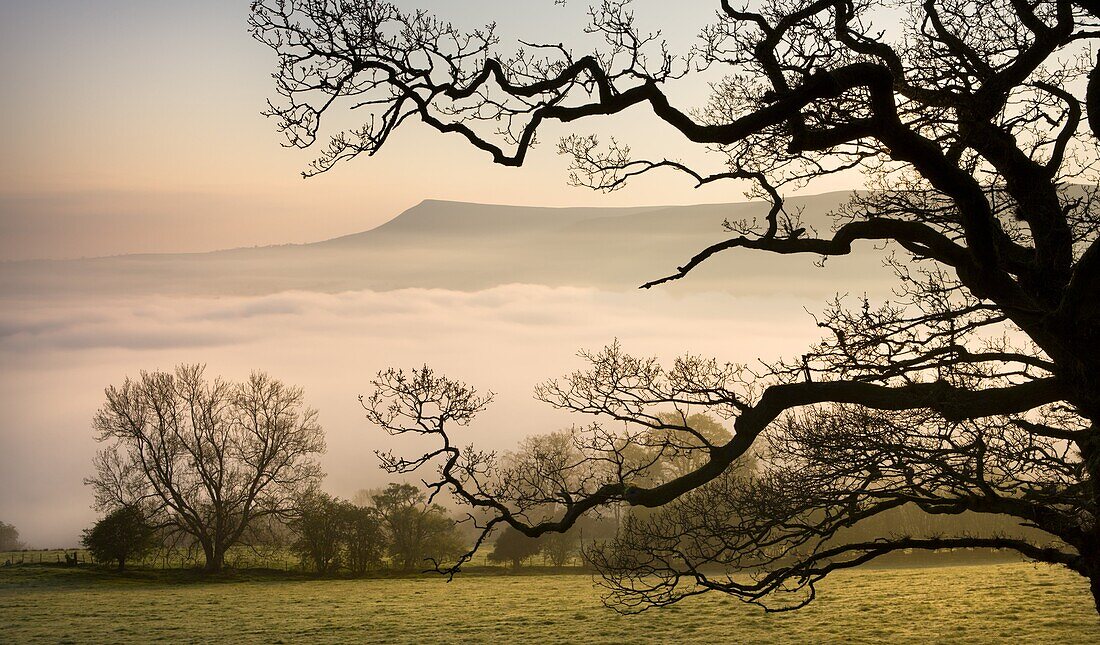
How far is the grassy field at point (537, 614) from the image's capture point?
24.1 metres

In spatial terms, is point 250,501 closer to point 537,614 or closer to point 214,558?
point 214,558

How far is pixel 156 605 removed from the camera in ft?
107

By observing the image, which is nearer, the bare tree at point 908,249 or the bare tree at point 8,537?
the bare tree at point 908,249

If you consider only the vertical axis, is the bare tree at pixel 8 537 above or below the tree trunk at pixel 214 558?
above

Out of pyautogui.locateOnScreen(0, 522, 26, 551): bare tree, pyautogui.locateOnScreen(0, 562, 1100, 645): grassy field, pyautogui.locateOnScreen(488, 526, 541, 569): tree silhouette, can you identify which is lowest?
pyautogui.locateOnScreen(0, 562, 1100, 645): grassy field

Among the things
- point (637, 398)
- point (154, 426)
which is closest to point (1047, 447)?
point (637, 398)

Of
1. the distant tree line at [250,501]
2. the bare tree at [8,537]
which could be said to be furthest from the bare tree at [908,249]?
the bare tree at [8,537]

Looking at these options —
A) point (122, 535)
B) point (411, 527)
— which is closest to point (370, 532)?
point (411, 527)

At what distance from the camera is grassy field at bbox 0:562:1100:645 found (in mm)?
24078

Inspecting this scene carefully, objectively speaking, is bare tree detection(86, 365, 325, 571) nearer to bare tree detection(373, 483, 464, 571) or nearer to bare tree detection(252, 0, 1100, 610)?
bare tree detection(373, 483, 464, 571)

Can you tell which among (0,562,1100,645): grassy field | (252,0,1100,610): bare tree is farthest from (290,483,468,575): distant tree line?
(252,0,1100,610): bare tree

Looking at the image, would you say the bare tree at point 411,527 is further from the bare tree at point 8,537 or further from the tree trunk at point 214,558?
the bare tree at point 8,537

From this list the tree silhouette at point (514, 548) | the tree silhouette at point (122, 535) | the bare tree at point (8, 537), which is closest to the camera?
the tree silhouette at point (122, 535)

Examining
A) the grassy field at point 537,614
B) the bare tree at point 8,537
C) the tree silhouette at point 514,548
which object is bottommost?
the grassy field at point 537,614
